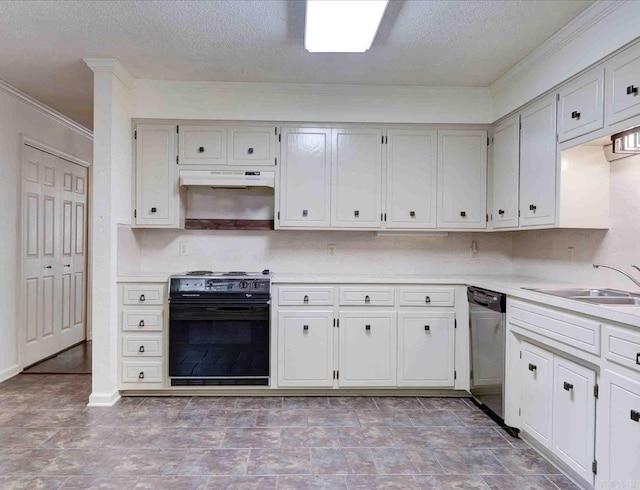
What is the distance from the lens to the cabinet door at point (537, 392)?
2262 millimetres

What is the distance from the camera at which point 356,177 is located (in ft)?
11.5

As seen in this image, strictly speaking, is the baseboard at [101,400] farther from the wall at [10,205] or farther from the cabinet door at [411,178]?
the cabinet door at [411,178]

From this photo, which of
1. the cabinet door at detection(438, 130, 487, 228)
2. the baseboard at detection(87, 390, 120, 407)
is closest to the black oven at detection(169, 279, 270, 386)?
the baseboard at detection(87, 390, 120, 407)

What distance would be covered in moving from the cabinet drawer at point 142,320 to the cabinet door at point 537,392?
8.41 feet

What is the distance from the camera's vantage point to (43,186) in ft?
13.6

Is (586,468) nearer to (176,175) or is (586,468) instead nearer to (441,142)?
(441,142)

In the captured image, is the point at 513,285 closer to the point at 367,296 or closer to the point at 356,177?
the point at 367,296

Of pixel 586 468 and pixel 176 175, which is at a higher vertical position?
pixel 176 175

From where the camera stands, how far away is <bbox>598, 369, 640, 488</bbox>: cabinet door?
1686 mm

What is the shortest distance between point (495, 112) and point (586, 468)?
262 centimetres

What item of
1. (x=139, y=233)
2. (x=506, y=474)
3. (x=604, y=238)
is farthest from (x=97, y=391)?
(x=604, y=238)

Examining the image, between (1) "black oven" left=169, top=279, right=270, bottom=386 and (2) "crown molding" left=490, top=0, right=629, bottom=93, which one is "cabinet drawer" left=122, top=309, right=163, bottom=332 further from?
(2) "crown molding" left=490, top=0, right=629, bottom=93

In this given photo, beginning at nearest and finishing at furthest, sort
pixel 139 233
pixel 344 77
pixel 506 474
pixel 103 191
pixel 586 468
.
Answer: pixel 586 468
pixel 506 474
pixel 103 191
pixel 344 77
pixel 139 233

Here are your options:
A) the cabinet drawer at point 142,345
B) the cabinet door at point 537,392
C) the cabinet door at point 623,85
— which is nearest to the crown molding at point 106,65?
the cabinet drawer at point 142,345
